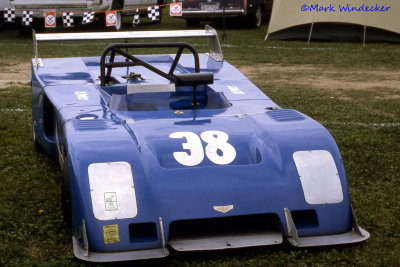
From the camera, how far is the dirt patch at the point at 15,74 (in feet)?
31.0

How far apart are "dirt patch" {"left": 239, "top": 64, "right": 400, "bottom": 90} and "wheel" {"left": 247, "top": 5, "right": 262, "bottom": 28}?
Result: 6.15 metres

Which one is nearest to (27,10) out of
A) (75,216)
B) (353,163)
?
(353,163)

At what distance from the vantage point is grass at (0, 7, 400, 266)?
3.73 m

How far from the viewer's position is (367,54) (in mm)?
12039

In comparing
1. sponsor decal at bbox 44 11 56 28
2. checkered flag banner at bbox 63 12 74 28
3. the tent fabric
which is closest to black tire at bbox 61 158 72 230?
the tent fabric

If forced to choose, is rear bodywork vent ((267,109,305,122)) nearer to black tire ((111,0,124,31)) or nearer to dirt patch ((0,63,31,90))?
dirt patch ((0,63,31,90))

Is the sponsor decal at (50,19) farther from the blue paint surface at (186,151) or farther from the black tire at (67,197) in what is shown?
the black tire at (67,197)

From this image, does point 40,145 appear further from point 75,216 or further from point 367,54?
point 367,54

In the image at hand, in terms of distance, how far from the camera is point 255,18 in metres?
17.0

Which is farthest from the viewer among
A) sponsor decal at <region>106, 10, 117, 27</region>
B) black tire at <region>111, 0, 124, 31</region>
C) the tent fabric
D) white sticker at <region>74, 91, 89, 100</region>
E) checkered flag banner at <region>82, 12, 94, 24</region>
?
black tire at <region>111, 0, 124, 31</region>

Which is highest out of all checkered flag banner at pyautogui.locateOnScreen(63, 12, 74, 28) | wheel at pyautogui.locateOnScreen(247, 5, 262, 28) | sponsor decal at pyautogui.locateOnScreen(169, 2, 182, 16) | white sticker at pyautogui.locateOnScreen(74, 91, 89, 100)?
white sticker at pyautogui.locateOnScreen(74, 91, 89, 100)

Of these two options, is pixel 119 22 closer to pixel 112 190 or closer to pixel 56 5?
pixel 56 5

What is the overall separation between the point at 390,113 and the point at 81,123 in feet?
13.7

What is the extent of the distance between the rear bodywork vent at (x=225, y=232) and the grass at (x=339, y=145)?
0.09 meters
